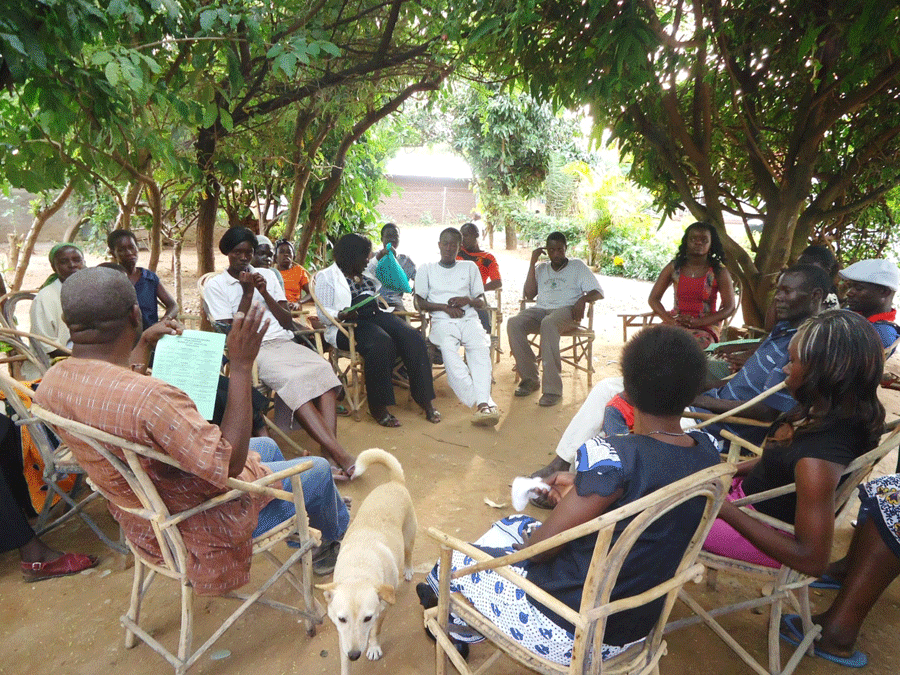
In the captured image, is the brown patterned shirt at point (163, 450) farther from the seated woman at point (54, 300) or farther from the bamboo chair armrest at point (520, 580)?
the seated woman at point (54, 300)

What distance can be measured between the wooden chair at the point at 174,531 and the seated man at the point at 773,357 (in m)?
2.14

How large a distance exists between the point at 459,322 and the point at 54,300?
316 centimetres

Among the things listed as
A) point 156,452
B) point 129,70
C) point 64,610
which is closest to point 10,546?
point 64,610

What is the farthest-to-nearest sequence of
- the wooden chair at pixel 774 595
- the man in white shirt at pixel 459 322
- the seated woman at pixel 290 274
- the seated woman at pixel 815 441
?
the seated woman at pixel 290 274
the man in white shirt at pixel 459 322
the wooden chair at pixel 774 595
the seated woman at pixel 815 441

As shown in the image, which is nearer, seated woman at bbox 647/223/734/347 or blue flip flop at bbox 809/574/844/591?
blue flip flop at bbox 809/574/844/591

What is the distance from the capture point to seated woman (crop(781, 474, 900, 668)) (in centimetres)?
215

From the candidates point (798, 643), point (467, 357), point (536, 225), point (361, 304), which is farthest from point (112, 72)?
point (536, 225)

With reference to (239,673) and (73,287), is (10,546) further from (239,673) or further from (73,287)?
(73,287)

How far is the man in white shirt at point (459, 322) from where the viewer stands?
16.5ft

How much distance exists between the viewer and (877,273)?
9.95ft

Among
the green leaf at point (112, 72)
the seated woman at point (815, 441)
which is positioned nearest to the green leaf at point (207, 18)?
the green leaf at point (112, 72)

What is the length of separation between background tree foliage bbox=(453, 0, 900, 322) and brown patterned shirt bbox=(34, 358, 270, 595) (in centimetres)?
314

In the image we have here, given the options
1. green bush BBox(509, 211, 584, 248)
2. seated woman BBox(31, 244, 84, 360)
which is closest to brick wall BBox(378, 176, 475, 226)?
green bush BBox(509, 211, 584, 248)

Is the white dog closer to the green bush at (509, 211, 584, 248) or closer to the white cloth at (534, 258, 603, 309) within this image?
the white cloth at (534, 258, 603, 309)
